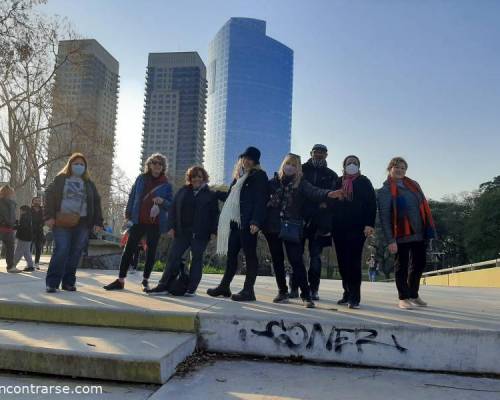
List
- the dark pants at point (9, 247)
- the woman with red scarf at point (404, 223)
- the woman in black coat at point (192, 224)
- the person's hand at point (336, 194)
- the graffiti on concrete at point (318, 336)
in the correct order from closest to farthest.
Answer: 1. the graffiti on concrete at point (318, 336)
2. the person's hand at point (336, 194)
3. the woman with red scarf at point (404, 223)
4. the woman in black coat at point (192, 224)
5. the dark pants at point (9, 247)

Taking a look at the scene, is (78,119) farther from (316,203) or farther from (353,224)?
(353,224)

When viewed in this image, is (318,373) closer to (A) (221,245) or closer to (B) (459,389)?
(B) (459,389)

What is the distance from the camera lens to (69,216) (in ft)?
18.6

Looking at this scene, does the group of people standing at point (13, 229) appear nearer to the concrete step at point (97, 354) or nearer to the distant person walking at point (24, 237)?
the distant person walking at point (24, 237)

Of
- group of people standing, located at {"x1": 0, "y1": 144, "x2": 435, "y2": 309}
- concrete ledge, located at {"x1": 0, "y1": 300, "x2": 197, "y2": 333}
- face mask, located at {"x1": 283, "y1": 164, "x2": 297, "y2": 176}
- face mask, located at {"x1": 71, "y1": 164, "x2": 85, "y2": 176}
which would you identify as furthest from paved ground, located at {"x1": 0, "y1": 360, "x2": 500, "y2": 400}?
face mask, located at {"x1": 71, "y1": 164, "x2": 85, "y2": 176}

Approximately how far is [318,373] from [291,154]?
8.76 feet

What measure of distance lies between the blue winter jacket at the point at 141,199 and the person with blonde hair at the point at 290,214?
1.55 metres

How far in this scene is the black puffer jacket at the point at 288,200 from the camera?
16.7ft

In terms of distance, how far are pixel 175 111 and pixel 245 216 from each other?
75495mm

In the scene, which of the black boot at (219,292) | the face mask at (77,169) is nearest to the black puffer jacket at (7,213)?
the face mask at (77,169)

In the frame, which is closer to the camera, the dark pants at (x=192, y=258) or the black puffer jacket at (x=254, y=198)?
the black puffer jacket at (x=254, y=198)

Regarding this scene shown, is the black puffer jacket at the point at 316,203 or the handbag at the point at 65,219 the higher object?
the black puffer jacket at the point at 316,203

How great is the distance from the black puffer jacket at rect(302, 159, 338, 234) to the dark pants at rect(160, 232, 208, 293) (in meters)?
1.38

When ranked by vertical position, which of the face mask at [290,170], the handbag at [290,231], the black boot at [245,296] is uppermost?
the face mask at [290,170]
